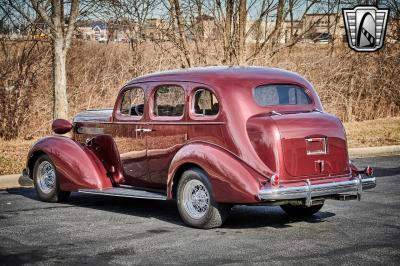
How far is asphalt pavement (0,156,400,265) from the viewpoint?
6547 mm

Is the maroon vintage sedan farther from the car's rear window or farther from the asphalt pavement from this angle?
the asphalt pavement

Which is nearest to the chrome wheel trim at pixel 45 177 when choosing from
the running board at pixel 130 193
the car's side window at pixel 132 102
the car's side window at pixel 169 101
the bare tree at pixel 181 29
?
the running board at pixel 130 193

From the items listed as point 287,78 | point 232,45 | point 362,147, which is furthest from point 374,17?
point 287,78

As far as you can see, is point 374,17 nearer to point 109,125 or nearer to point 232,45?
point 232,45

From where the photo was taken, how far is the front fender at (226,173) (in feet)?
24.7

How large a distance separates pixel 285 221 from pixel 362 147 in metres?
8.17

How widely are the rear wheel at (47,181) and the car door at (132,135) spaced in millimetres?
1108

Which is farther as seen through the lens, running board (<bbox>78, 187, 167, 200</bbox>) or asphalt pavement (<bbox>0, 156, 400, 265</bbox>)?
running board (<bbox>78, 187, 167, 200</bbox>)

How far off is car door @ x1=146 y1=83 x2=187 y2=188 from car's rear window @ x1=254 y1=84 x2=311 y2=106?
921 mm

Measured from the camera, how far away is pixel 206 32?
20.4 metres

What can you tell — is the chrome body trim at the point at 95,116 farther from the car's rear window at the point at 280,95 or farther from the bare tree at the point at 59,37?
the bare tree at the point at 59,37

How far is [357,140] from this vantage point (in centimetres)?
1731

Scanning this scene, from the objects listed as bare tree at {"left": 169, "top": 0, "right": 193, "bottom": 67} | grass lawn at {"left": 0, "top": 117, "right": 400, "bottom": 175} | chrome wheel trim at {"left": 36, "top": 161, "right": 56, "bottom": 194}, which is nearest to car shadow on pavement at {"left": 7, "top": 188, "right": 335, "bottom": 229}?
chrome wheel trim at {"left": 36, "top": 161, "right": 56, "bottom": 194}

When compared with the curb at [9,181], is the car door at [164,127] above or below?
above
